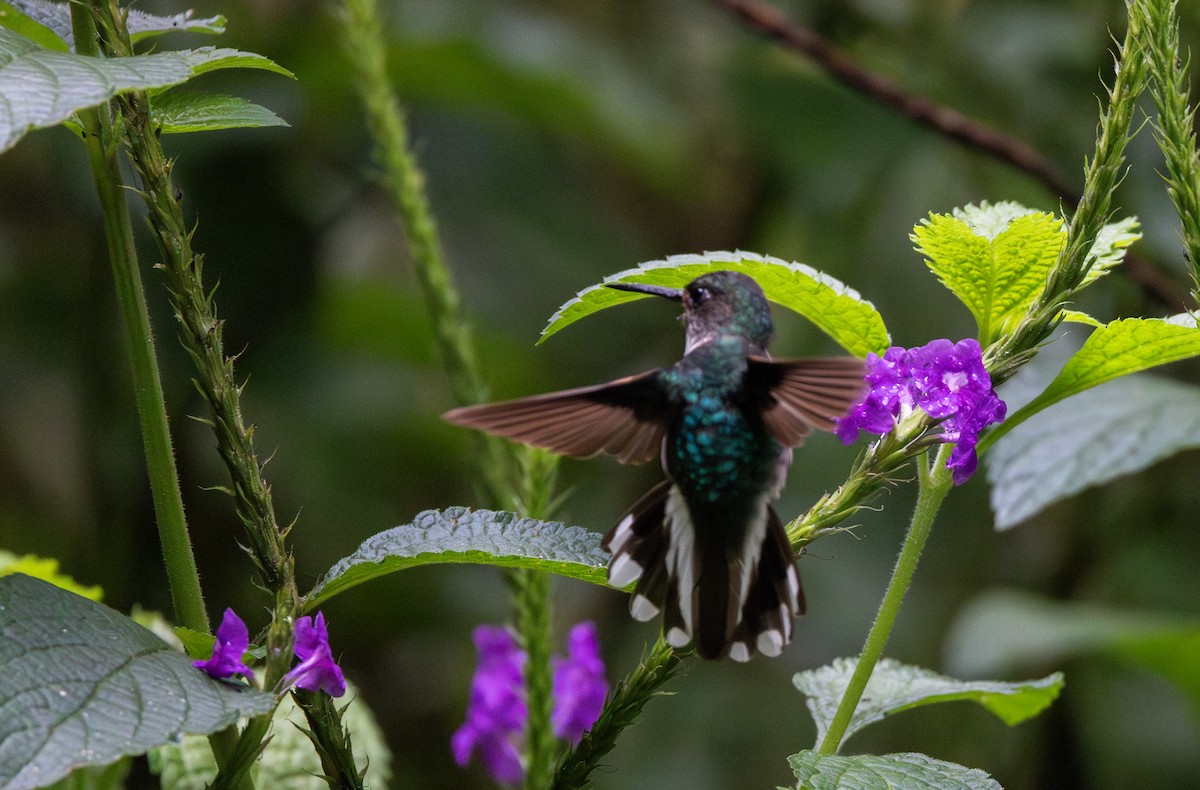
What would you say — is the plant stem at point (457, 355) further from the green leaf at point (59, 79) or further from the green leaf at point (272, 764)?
the green leaf at point (59, 79)

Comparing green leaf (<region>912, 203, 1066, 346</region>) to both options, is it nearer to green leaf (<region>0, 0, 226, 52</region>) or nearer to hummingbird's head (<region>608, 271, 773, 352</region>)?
hummingbird's head (<region>608, 271, 773, 352</region>)

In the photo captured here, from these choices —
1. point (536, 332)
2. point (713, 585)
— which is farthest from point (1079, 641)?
point (536, 332)

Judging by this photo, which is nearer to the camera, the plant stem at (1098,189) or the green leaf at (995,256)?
the plant stem at (1098,189)

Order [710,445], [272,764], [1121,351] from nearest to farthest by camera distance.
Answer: [1121,351]
[710,445]
[272,764]

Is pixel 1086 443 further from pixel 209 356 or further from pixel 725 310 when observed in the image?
pixel 209 356

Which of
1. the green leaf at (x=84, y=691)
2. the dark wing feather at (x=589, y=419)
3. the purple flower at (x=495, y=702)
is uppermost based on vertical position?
the dark wing feather at (x=589, y=419)

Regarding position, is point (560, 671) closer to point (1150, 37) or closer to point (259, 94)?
point (1150, 37)

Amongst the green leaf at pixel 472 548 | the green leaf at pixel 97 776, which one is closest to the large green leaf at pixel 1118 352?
the green leaf at pixel 472 548
